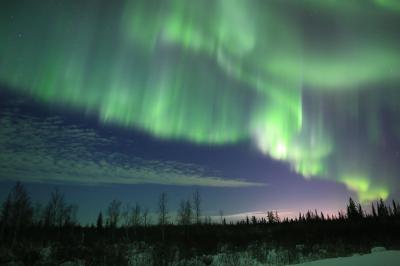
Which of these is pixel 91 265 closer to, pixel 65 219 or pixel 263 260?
pixel 263 260

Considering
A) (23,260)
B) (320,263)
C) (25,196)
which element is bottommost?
(23,260)

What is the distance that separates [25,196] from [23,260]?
49.4m

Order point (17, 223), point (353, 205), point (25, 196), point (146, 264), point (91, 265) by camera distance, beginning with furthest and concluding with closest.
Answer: point (353, 205) < point (25, 196) < point (17, 223) < point (146, 264) < point (91, 265)

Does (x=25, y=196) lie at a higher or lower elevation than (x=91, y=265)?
higher

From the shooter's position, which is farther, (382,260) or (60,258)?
(60,258)

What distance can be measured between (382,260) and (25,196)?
7949 centimetres

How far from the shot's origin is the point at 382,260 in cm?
1154

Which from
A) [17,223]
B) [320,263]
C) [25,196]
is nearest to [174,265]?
[320,263]

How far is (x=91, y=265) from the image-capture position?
20.8 metres

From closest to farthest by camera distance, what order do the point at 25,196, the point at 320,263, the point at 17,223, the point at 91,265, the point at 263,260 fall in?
the point at 320,263 → the point at 91,265 → the point at 263,260 → the point at 17,223 → the point at 25,196

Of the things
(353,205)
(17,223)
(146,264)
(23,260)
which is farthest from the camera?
(353,205)

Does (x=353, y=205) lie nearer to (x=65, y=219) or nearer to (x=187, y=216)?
(x=187, y=216)

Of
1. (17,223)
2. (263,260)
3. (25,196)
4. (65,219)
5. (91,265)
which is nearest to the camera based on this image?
(91,265)

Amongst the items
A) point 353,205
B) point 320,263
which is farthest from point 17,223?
point 353,205
